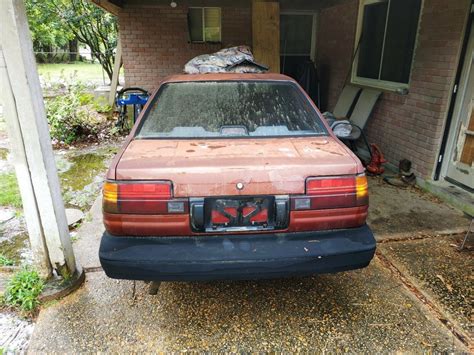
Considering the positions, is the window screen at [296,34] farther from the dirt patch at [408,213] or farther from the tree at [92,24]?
the tree at [92,24]

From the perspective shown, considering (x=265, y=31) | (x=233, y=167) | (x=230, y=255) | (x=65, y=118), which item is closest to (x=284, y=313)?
(x=230, y=255)

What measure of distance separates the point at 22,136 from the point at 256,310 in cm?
191

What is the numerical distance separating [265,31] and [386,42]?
2076 millimetres

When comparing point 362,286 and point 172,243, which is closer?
point 172,243

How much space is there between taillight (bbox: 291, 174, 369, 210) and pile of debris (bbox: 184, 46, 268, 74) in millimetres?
3521

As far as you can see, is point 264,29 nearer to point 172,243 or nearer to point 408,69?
point 408,69

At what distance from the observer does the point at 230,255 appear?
1.99 metres

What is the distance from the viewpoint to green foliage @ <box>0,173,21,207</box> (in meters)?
4.20

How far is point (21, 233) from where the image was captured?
355 centimetres

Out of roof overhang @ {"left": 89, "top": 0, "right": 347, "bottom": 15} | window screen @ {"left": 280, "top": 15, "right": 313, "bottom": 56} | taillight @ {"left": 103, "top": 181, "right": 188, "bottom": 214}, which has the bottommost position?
taillight @ {"left": 103, "top": 181, "right": 188, "bottom": 214}

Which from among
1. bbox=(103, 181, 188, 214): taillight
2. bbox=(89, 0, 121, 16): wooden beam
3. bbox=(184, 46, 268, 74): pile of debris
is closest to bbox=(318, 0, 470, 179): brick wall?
bbox=(184, 46, 268, 74): pile of debris

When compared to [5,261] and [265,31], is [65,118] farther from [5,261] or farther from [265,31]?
[5,261]

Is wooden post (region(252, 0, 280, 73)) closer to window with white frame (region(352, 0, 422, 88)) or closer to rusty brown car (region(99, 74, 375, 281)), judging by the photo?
window with white frame (region(352, 0, 422, 88))

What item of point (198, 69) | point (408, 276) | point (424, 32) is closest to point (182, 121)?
point (408, 276)
